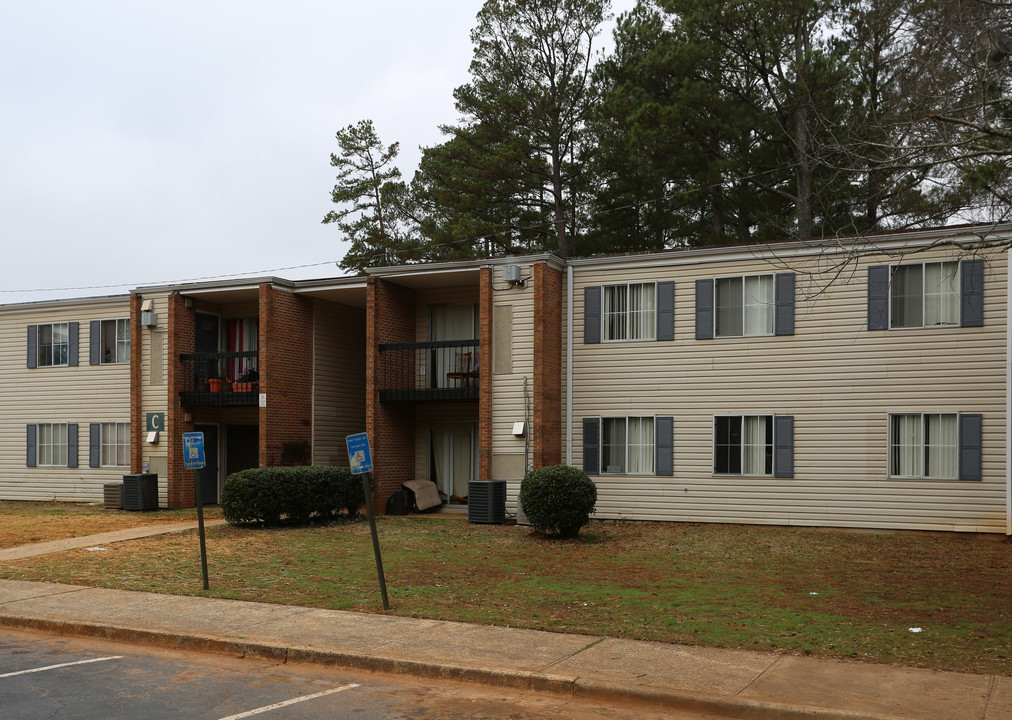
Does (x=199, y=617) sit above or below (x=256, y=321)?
below

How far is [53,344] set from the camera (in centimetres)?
2728

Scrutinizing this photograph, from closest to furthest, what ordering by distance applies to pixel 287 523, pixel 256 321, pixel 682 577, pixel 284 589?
pixel 284 589, pixel 682 577, pixel 287 523, pixel 256 321

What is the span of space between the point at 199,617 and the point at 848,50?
2131 centimetres

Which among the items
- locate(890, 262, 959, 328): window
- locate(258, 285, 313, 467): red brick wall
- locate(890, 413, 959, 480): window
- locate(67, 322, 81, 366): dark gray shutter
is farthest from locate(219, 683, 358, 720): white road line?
locate(67, 322, 81, 366): dark gray shutter

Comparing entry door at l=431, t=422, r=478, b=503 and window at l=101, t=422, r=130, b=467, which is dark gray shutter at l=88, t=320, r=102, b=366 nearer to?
window at l=101, t=422, r=130, b=467

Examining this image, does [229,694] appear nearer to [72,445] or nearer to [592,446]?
[592,446]

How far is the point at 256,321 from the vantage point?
26156 mm

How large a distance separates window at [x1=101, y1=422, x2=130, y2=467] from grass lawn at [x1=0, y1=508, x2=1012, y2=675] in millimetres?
8264

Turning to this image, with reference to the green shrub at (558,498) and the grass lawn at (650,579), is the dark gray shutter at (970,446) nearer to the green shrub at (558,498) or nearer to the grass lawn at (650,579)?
the grass lawn at (650,579)

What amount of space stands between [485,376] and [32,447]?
14384 millimetres

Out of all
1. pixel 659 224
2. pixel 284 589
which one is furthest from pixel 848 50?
pixel 284 589

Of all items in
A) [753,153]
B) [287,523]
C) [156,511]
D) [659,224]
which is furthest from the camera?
[659,224]

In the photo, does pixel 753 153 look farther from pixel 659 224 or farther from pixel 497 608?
pixel 497 608

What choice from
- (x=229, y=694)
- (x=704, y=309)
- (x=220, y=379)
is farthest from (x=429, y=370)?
(x=229, y=694)
